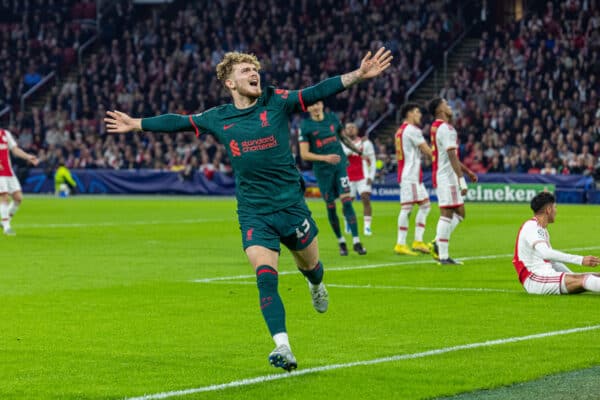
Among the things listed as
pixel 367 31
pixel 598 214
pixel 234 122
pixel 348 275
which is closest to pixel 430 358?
pixel 234 122

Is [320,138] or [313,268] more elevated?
[320,138]

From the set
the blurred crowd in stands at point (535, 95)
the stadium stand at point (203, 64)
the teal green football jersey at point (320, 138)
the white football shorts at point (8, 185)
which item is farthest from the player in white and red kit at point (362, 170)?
the stadium stand at point (203, 64)

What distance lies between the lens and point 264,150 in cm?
888

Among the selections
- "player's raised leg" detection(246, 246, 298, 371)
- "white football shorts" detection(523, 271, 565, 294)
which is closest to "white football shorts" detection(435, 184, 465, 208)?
"white football shorts" detection(523, 271, 565, 294)

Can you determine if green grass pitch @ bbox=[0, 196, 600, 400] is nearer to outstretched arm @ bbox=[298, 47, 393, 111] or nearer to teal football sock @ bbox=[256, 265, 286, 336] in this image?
teal football sock @ bbox=[256, 265, 286, 336]

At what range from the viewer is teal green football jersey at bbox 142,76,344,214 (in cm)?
888

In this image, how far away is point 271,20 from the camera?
52.7 metres

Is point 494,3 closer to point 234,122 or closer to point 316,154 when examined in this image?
point 316,154

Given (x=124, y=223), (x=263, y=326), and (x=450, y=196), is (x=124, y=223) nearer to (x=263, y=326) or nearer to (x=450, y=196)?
(x=450, y=196)

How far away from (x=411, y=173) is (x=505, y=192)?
19.2m

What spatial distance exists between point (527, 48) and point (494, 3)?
6.28 metres

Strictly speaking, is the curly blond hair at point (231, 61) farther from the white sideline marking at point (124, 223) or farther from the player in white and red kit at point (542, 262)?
the white sideline marking at point (124, 223)

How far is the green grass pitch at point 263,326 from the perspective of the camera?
804cm

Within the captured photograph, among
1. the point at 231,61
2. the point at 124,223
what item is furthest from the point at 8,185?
the point at 231,61
